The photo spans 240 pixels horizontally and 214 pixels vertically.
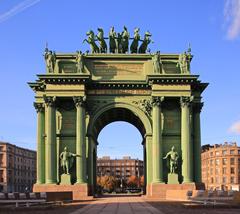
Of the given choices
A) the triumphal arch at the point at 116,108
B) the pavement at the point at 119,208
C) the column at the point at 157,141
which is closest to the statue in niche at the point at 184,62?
the triumphal arch at the point at 116,108

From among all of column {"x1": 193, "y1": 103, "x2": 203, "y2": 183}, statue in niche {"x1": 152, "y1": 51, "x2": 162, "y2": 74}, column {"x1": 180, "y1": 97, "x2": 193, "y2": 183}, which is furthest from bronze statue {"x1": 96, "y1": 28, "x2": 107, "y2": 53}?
column {"x1": 193, "y1": 103, "x2": 203, "y2": 183}

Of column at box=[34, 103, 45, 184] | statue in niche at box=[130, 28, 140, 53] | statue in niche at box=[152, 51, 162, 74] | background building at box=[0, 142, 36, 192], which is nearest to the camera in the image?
statue in niche at box=[152, 51, 162, 74]

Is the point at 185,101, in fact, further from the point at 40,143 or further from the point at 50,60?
the point at 40,143

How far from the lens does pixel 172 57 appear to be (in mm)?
55750

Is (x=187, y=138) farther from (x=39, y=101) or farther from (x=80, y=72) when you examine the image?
(x=39, y=101)

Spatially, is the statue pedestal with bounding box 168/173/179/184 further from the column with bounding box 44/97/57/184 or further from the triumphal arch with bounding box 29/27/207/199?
the column with bounding box 44/97/57/184

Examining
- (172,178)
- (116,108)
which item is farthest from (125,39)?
(172,178)

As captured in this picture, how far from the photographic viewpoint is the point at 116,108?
5544cm

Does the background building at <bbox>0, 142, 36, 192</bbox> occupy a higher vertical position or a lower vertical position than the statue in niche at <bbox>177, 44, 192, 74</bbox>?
lower

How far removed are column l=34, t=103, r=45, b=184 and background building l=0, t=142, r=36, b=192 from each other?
90459 mm

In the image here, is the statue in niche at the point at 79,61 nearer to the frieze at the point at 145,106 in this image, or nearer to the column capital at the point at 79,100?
the column capital at the point at 79,100

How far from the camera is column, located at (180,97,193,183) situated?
5269 centimetres

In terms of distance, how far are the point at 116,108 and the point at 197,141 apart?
374 inches

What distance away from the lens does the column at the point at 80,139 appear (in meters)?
52.7
